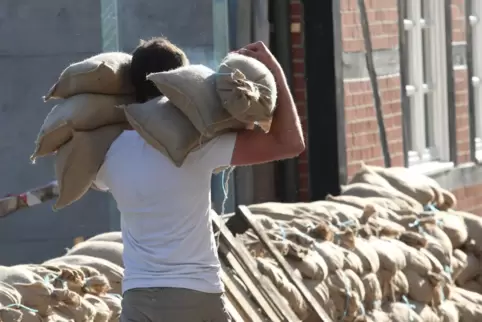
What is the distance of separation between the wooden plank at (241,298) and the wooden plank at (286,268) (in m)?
0.37

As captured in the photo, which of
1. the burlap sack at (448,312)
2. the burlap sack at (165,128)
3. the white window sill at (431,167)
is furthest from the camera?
the white window sill at (431,167)

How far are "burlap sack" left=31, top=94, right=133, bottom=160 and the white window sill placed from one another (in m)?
6.72

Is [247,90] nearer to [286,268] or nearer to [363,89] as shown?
[286,268]

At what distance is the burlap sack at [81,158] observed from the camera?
449 centimetres

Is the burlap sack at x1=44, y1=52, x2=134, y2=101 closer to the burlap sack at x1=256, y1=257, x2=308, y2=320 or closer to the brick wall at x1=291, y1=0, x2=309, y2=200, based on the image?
the burlap sack at x1=256, y1=257, x2=308, y2=320

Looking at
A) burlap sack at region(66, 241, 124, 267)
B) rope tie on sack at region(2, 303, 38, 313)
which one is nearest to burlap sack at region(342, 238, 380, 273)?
burlap sack at region(66, 241, 124, 267)

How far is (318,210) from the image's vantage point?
799cm

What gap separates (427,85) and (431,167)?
0.82 meters

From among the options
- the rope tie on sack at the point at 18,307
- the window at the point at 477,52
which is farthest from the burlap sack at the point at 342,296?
the window at the point at 477,52

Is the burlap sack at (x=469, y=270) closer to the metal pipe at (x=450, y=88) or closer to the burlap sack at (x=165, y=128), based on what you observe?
the metal pipe at (x=450, y=88)

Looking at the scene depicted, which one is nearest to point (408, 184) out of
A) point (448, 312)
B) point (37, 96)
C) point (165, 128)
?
point (448, 312)

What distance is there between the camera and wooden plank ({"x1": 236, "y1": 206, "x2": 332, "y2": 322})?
22.2 ft

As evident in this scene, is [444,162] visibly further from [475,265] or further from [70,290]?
[70,290]

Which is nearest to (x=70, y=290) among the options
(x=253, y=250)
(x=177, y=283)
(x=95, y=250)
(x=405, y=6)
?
(x=95, y=250)
